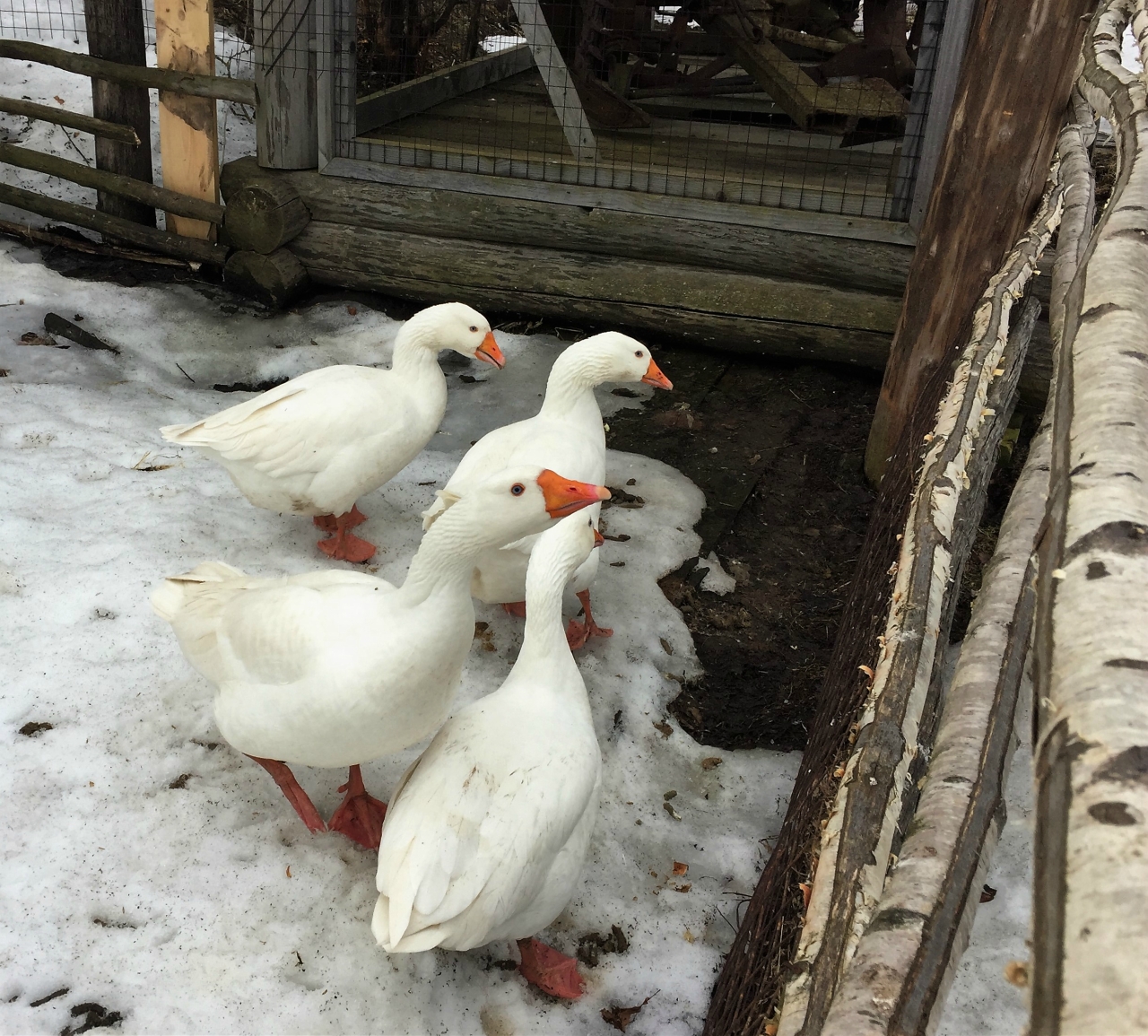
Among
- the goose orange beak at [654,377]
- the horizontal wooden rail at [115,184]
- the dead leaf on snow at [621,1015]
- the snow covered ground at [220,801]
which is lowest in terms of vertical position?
the dead leaf on snow at [621,1015]

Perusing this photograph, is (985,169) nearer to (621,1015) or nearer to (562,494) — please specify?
(562,494)

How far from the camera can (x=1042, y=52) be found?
11.5ft

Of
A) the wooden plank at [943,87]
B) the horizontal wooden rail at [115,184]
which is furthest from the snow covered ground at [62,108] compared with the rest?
the wooden plank at [943,87]

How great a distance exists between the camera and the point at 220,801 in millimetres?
2738

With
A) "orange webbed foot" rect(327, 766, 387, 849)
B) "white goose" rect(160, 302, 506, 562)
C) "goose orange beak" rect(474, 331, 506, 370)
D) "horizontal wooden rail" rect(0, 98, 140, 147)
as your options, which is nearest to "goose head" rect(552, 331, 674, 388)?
"goose orange beak" rect(474, 331, 506, 370)

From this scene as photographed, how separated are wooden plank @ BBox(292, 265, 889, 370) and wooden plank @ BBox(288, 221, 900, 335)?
3 cm

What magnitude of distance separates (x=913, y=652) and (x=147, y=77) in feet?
18.8

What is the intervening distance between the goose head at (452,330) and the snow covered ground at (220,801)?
787 mm

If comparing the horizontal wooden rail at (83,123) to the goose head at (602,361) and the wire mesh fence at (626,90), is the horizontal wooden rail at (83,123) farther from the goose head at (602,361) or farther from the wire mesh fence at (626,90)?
the goose head at (602,361)

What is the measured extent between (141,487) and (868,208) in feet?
13.7

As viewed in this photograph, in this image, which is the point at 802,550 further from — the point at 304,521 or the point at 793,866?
the point at 793,866

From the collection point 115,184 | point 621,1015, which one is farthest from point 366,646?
point 115,184

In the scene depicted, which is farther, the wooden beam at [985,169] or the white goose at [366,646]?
the wooden beam at [985,169]

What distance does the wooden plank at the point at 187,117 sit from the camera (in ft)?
18.5
